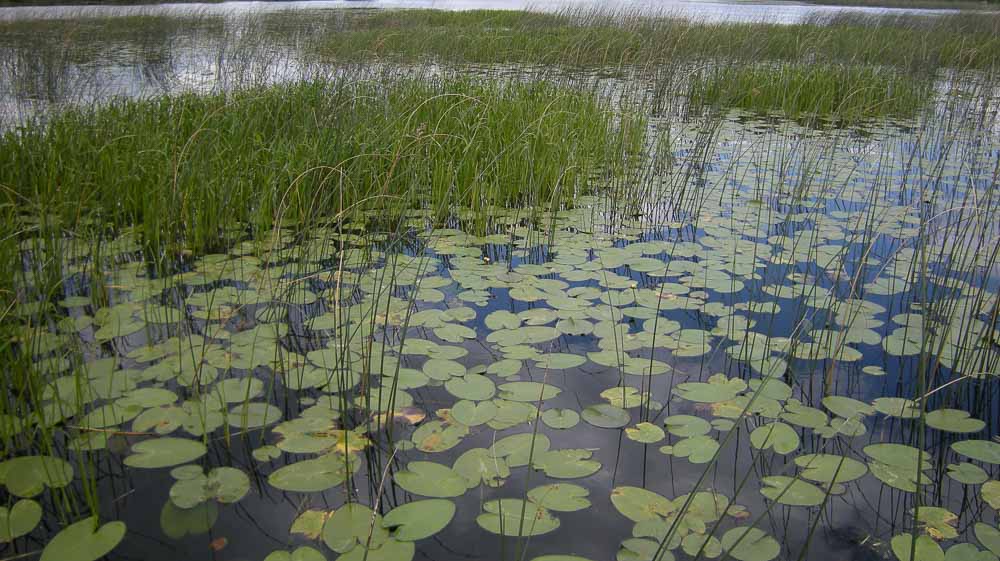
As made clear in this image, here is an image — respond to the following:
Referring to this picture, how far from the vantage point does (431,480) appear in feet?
4.40

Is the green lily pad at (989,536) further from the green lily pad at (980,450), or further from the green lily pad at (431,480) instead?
the green lily pad at (431,480)

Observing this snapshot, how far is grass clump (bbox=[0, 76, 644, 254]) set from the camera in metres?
2.66

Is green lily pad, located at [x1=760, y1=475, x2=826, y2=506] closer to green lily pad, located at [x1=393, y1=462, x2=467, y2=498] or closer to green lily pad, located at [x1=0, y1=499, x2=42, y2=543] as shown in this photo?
green lily pad, located at [x1=393, y1=462, x2=467, y2=498]

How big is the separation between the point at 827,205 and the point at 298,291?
2701 mm

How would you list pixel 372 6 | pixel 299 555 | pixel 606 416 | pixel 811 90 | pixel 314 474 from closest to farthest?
pixel 299 555, pixel 314 474, pixel 606 416, pixel 811 90, pixel 372 6

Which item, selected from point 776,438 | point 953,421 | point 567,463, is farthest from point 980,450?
point 567,463

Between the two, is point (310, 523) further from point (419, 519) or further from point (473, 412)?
point (473, 412)

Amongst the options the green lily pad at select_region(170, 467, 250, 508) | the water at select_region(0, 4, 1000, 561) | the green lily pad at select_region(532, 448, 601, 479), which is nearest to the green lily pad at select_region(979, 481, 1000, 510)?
the water at select_region(0, 4, 1000, 561)

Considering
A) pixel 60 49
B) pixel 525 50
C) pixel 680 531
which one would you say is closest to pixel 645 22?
pixel 525 50

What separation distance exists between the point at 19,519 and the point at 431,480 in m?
0.76

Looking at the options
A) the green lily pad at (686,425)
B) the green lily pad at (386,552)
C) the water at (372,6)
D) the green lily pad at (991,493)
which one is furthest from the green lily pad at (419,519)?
the water at (372,6)

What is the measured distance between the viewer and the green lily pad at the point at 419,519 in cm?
119

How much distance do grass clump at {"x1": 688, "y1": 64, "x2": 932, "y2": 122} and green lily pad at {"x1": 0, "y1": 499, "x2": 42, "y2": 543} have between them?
216 inches

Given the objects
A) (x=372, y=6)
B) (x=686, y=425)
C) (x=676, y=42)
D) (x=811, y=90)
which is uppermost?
(x=372, y=6)
